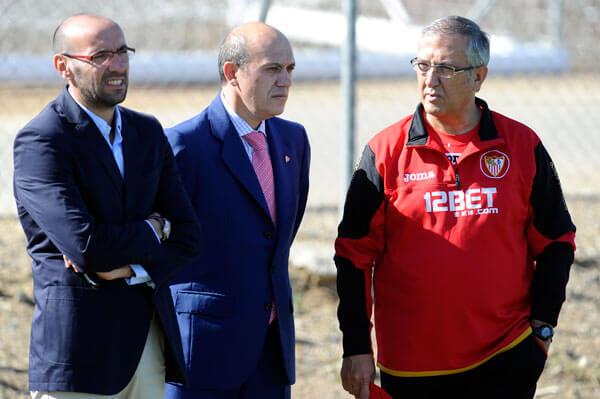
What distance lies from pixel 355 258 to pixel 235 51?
781 millimetres

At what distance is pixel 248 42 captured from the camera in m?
3.60

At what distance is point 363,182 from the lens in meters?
3.60

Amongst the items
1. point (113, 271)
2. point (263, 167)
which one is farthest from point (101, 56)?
point (263, 167)

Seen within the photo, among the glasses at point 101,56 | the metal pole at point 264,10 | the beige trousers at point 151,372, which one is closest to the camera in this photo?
the glasses at point 101,56

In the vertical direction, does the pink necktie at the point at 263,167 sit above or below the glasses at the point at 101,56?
below

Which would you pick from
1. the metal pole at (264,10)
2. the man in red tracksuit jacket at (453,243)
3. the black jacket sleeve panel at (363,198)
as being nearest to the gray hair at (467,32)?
the man in red tracksuit jacket at (453,243)

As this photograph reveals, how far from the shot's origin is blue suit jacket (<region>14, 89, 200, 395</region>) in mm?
3094

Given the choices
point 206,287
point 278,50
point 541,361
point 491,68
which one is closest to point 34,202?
point 206,287

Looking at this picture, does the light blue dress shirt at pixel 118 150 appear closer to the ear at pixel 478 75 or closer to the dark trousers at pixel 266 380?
the dark trousers at pixel 266 380

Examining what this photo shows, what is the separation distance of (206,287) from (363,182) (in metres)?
0.61

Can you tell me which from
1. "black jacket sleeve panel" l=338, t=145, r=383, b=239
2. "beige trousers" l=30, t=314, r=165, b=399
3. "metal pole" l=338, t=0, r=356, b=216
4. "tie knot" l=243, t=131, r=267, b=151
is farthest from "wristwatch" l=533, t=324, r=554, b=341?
"metal pole" l=338, t=0, r=356, b=216

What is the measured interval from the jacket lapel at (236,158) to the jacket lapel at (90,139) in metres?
0.49

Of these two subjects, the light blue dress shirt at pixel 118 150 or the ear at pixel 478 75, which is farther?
the ear at pixel 478 75

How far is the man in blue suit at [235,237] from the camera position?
360cm
